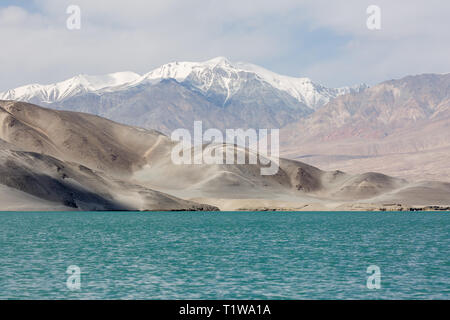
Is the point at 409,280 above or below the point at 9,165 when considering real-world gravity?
below

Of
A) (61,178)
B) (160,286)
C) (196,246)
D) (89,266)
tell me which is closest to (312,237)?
(196,246)

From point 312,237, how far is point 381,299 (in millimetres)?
50473

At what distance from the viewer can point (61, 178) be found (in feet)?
599

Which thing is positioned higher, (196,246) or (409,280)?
(196,246)
